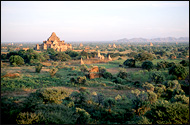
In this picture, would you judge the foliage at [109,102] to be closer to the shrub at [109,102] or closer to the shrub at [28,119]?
the shrub at [109,102]

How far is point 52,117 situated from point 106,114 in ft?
11.7

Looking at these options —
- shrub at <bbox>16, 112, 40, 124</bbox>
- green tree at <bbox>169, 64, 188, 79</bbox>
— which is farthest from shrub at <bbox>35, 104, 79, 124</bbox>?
green tree at <bbox>169, 64, 188, 79</bbox>

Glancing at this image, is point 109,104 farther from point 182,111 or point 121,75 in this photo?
point 121,75

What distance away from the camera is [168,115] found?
700cm

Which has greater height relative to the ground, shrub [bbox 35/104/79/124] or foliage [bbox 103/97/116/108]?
shrub [bbox 35/104/79/124]

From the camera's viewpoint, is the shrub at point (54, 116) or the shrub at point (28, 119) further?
the shrub at point (54, 116)

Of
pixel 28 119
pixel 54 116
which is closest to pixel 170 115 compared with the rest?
pixel 54 116

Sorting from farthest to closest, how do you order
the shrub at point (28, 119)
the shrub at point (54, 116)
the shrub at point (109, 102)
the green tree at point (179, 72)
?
1. the green tree at point (179, 72)
2. the shrub at point (109, 102)
3. the shrub at point (54, 116)
4. the shrub at point (28, 119)

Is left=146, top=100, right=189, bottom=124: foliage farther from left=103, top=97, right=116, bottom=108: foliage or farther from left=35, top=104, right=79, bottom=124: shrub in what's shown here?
left=35, top=104, right=79, bottom=124: shrub

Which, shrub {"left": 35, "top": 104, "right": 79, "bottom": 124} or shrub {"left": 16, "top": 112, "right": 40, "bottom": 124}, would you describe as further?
shrub {"left": 35, "top": 104, "right": 79, "bottom": 124}

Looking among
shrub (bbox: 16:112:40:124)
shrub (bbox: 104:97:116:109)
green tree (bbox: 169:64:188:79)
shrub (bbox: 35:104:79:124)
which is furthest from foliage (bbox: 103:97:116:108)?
green tree (bbox: 169:64:188:79)

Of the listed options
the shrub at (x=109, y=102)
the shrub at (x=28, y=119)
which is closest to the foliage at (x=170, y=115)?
the shrub at (x=109, y=102)

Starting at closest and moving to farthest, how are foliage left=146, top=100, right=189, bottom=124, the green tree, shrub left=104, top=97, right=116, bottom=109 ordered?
foliage left=146, top=100, right=189, bottom=124 < shrub left=104, top=97, right=116, bottom=109 < the green tree

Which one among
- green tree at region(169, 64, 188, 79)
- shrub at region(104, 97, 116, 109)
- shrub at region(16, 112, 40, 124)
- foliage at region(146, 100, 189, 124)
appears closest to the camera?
shrub at region(16, 112, 40, 124)
